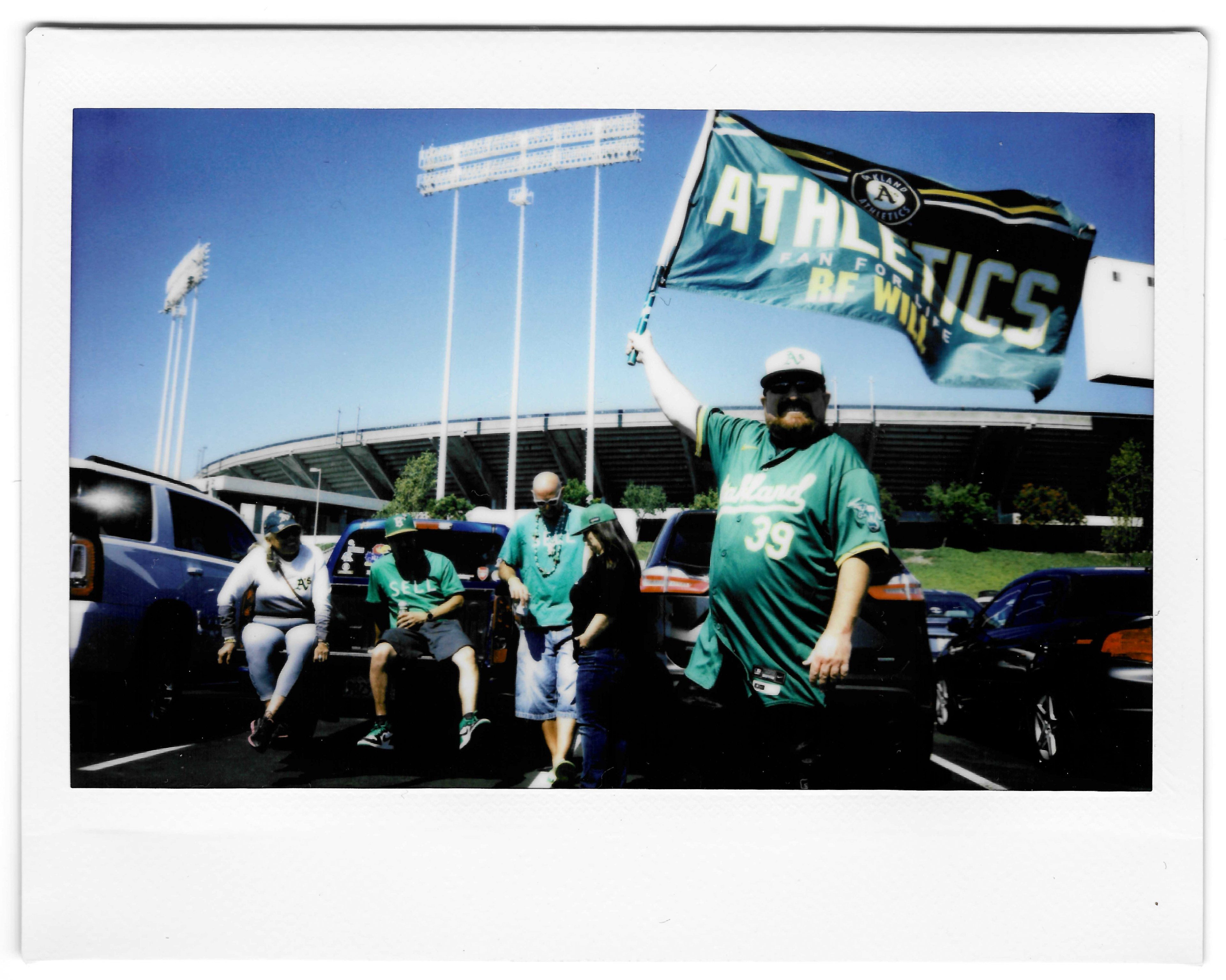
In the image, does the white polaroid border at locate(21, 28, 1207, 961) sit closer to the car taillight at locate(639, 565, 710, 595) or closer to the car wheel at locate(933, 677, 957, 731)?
the car wheel at locate(933, 677, 957, 731)

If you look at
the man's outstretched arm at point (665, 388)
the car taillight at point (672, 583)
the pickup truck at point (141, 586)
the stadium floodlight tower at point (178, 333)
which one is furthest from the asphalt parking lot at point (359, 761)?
the man's outstretched arm at point (665, 388)

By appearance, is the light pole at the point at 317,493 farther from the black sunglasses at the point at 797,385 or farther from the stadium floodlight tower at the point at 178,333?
the black sunglasses at the point at 797,385

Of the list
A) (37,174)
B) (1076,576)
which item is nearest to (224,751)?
(37,174)

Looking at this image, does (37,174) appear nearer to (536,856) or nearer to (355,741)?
(355,741)

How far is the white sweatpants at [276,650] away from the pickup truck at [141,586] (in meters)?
0.12

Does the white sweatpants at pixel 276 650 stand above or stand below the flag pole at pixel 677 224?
below

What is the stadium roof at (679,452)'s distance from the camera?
326 centimetres

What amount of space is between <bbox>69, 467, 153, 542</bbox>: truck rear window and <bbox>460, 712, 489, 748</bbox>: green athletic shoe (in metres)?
1.80

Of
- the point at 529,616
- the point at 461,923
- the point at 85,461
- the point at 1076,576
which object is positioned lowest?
the point at 461,923

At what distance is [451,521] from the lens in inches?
138

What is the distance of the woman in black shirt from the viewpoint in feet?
10.6

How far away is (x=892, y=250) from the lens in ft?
11.0

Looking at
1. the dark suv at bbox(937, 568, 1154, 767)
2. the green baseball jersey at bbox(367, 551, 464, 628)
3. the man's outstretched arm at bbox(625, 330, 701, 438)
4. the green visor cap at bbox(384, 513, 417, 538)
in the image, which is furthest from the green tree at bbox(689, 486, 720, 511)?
the dark suv at bbox(937, 568, 1154, 767)

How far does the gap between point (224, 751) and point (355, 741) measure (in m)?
0.61
